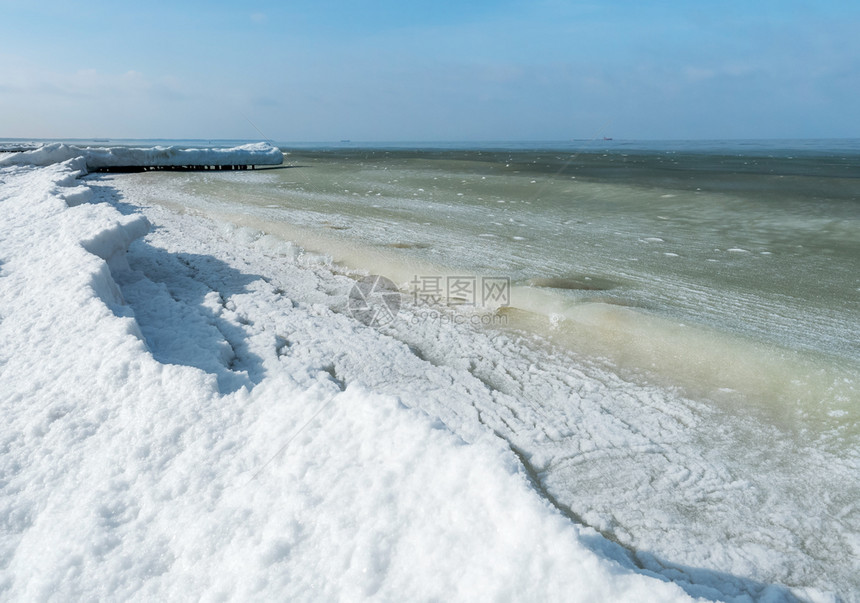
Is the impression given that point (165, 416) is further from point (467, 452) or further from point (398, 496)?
point (467, 452)

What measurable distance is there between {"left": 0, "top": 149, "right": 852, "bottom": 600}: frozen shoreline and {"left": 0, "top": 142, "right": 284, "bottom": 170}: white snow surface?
60.0 ft

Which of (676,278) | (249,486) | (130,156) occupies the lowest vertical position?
(676,278)

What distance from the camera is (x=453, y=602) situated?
1342mm

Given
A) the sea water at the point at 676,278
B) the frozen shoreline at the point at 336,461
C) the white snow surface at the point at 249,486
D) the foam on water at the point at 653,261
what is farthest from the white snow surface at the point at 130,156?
the white snow surface at the point at 249,486

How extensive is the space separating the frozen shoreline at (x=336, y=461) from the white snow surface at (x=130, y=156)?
18.3m

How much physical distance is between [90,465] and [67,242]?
3.42 m

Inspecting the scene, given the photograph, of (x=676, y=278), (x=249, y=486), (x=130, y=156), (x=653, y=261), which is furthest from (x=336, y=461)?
(x=130, y=156)

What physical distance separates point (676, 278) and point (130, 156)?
2094 cm

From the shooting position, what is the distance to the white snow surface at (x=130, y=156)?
17234 millimetres

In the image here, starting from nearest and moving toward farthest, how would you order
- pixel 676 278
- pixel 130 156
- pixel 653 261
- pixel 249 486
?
pixel 249 486, pixel 676 278, pixel 653 261, pixel 130 156

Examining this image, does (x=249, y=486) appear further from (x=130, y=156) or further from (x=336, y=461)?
(x=130, y=156)

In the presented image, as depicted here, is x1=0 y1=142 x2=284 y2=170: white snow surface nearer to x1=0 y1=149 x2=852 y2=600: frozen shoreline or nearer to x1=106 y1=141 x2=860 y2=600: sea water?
x1=106 y1=141 x2=860 y2=600: sea water

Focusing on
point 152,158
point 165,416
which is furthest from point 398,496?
point 152,158

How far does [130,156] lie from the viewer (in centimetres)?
1944
